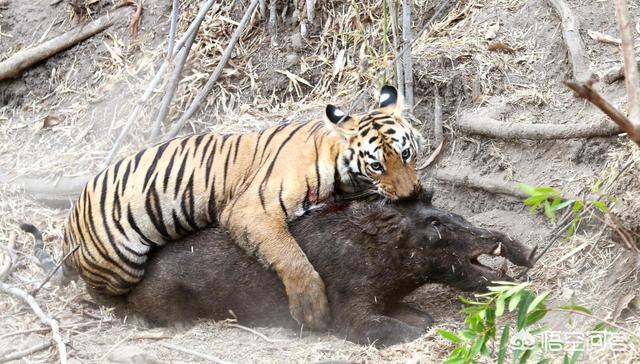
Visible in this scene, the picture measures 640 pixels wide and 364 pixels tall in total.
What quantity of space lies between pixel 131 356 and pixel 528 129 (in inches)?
105

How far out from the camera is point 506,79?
6258 mm

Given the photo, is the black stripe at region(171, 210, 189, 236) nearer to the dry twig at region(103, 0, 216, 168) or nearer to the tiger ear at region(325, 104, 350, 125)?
the tiger ear at region(325, 104, 350, 125)

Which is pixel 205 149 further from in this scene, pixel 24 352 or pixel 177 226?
pixel 24 352

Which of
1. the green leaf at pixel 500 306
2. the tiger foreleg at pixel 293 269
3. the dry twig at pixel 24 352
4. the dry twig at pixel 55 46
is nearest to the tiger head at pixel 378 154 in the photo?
the tiger foreleg at pixel 293 269

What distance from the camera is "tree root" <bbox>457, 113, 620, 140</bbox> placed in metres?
5.20

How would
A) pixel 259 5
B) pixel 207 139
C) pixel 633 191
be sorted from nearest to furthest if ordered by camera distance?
1. pixel 633 191
2. pixel 207 139
3. pixel 259 5

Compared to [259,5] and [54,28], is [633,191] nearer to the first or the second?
[259,5]

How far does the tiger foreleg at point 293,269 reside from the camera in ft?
15.7

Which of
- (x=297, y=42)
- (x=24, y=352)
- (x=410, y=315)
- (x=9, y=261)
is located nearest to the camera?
(x=24, y=352)

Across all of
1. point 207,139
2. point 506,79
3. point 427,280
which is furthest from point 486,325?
point 506,79

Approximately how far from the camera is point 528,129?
18.6ft

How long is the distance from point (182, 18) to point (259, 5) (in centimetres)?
84

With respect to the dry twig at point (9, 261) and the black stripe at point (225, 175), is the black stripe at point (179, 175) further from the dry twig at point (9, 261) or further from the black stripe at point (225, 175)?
the dry twig at point (9, 261)

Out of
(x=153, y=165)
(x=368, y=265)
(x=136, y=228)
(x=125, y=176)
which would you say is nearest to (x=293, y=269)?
(x=368, y=265)
